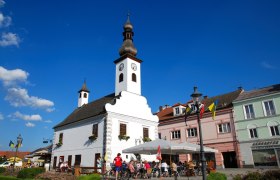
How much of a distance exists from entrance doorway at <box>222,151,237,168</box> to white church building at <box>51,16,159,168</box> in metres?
10.9

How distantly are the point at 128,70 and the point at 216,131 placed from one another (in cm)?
1578

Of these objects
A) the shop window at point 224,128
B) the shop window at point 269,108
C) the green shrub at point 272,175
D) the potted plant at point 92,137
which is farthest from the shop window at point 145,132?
the green shrub at point 272,175

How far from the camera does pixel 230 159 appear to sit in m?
33.7

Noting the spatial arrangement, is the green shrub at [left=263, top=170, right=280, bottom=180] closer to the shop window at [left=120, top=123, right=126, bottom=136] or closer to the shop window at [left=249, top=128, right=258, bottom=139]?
the shop window at [left=120, top=123, right=126, bottom=136]

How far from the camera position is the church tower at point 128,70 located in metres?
32.3

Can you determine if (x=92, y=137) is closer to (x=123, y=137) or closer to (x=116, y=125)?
(x=116, y=125)

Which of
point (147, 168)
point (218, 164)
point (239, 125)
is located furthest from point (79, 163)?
point (239, 125)

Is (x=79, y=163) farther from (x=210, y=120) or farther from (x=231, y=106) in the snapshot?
(x=231, y=106)

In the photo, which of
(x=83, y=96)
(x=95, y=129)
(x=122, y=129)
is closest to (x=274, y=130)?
(x=122, y=129)

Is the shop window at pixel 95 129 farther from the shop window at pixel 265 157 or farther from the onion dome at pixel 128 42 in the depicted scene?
the shop window at pixel 265 157

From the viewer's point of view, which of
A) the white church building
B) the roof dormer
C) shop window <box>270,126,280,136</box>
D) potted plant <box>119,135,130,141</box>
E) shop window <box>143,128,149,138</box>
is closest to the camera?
the white church building

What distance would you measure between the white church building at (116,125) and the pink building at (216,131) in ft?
22.6

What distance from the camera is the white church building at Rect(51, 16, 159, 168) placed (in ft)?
89.7

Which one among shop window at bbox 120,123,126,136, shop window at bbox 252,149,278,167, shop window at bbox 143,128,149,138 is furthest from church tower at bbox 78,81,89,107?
shop window at bbox 252,149,278,167
